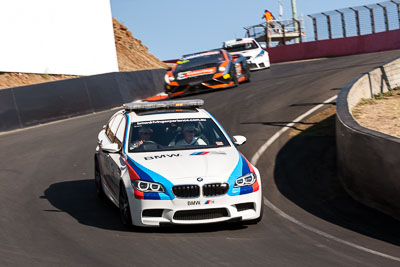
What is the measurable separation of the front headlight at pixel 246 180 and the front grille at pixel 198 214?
383 mm

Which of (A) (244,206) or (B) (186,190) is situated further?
(A) (244,206)

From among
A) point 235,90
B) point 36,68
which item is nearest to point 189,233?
point 235,90

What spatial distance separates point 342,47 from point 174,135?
30520mm

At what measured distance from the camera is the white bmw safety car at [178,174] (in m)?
8.15

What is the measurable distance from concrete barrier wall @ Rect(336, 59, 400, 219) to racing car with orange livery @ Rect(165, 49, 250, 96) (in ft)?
34.2

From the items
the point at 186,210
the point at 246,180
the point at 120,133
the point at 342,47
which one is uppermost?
the point at 120,133

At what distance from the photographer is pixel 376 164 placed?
9.82 m

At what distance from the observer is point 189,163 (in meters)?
8.55

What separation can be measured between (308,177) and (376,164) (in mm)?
2450

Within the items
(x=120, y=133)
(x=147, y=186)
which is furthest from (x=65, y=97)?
(x=147, y=186)

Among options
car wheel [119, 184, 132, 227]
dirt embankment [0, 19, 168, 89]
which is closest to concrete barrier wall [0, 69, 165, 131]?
car wheel [119, 184, 132, 227]

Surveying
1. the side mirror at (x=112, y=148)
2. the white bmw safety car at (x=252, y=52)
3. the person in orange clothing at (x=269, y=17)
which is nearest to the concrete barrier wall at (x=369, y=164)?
the side mirror at (x=112, y=148)

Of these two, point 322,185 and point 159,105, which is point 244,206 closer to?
point 159,105

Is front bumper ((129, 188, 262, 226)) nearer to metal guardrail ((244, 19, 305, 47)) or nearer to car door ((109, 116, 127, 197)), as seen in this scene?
car door ((109, 116, 127, 197))
